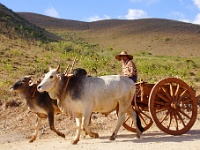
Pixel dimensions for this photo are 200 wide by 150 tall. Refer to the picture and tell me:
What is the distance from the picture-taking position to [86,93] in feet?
30.4

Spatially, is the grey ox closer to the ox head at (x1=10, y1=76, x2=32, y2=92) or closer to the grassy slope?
the ox head at (x1=10, y1=76, x2=32, y2=92)

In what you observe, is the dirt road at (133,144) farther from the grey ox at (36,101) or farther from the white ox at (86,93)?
the grey ox at (36,101)

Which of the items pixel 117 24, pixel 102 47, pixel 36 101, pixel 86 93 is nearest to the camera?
pixel 86 93

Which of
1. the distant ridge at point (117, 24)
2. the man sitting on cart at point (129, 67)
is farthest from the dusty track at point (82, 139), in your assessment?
the distant ridge at point (117, 24)

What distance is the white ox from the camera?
9195mm

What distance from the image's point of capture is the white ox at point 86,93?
30.2 ft

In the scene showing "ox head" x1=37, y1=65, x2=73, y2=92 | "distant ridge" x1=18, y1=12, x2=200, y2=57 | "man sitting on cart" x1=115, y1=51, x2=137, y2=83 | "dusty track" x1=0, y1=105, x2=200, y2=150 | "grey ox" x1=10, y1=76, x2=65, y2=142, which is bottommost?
"dusty track" x1=0, y1=105, x2=200, y2=150

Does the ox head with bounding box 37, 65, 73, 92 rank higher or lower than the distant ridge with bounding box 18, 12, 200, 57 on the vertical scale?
lower

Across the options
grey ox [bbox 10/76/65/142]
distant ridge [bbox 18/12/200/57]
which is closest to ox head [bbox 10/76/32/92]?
grey ox [bbox 10/76/65/142]

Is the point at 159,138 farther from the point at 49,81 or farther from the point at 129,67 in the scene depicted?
the point at 49,81

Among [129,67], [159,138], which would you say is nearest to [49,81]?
[129,67]

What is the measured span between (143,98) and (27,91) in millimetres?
3030

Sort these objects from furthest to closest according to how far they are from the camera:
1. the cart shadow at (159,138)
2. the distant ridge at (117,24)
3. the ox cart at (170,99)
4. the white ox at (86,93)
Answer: the distant ridge at (117,24) → the ox cart at (170,99) → the cart shadow at (159,138) → the white ox at (86,93)

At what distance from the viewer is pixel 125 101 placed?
9805 mm
